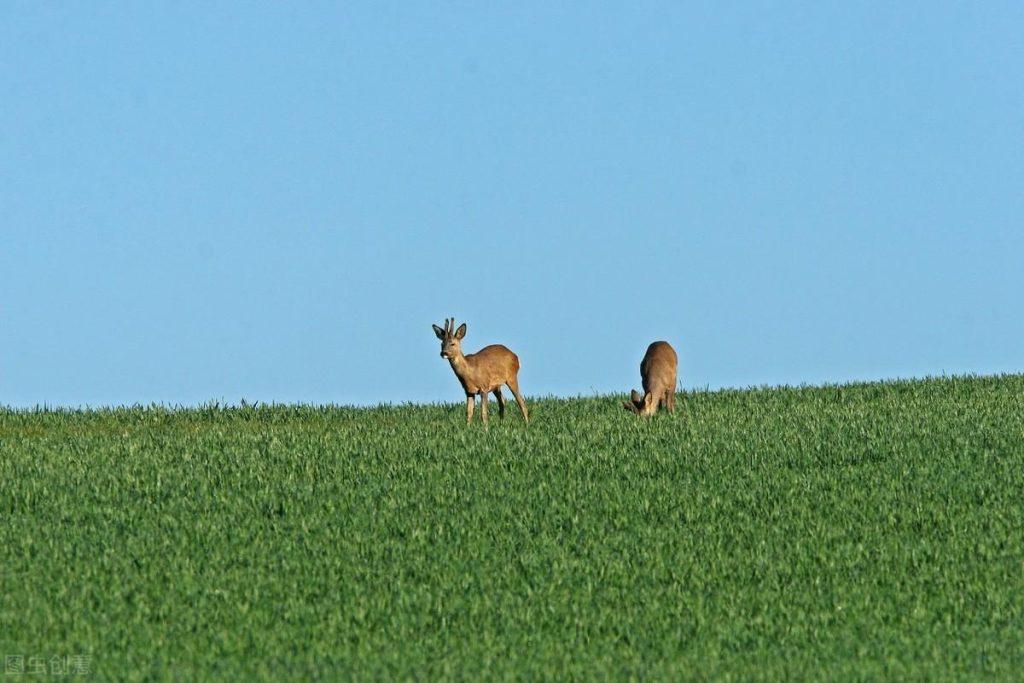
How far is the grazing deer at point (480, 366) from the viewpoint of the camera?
2517 centimetres

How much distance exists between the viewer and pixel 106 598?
45.4ft

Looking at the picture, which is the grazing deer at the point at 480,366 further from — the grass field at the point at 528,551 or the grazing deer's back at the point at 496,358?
the grass field at the point at 528,551

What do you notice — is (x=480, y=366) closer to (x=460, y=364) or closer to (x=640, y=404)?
(x=460, y=364)

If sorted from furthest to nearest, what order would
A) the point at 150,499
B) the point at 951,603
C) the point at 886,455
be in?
the point at 886,455
the point at 150,499
the point at 951,603

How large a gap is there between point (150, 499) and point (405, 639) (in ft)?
23.0

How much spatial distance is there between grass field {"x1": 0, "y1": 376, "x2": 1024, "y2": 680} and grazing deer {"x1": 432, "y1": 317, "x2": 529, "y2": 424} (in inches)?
42.4

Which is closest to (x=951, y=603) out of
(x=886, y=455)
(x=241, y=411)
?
(x=886, y=455)

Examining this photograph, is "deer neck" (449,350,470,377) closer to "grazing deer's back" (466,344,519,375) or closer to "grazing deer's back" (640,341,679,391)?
"grazing deer's back" (466,344,519,375)

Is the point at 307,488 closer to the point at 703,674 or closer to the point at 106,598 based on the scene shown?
the point at 106,598

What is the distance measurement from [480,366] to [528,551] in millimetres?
10277

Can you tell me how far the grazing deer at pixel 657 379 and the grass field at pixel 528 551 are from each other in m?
1.40

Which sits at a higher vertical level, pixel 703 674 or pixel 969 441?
pixel 969 441

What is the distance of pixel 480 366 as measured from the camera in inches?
1010
